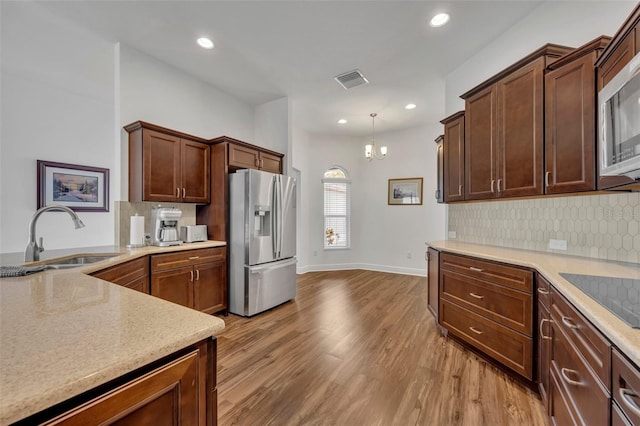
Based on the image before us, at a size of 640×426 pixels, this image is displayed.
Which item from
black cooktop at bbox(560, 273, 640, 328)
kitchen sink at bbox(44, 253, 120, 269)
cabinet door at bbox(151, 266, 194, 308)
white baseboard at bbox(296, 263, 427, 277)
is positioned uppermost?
black cooktop at bbox(560, 273, 640, 328)

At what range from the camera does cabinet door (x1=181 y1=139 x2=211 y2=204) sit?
123 inches

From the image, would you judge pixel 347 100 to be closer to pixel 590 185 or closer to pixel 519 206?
pixel 519 206

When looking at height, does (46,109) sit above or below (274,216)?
above

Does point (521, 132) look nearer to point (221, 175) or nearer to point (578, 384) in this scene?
point (578, 384)

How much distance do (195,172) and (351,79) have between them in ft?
7.77

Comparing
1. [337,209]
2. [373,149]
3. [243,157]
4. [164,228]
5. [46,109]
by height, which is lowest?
[164,228]

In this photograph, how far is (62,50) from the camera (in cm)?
284

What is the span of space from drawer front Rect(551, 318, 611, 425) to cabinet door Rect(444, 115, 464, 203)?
168 centimetres

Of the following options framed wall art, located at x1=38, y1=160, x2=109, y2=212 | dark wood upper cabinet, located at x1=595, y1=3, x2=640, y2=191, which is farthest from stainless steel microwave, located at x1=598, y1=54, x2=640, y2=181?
framed wall art, located at x1=38, y1=160, x2=109, y2=212

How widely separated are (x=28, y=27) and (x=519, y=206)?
5.04 m

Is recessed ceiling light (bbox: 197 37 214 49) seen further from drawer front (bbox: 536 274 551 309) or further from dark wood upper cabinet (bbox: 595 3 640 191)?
drawer front (bbox: 536 274 551 309)

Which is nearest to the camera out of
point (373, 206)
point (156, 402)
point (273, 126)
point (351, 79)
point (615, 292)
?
point (156, 402)

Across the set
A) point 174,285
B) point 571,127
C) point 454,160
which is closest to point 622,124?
point 571,127

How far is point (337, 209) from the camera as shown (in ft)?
19.8
